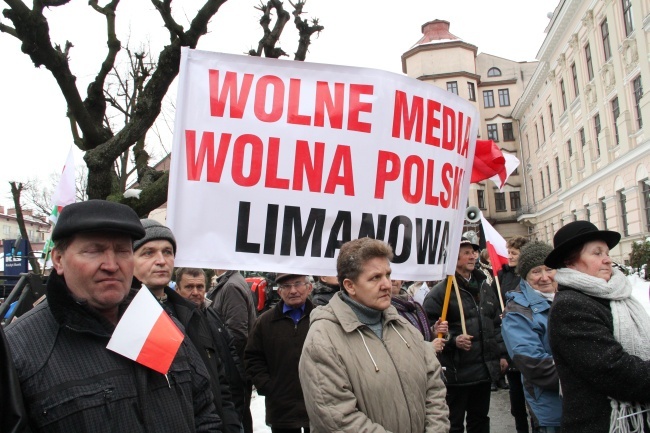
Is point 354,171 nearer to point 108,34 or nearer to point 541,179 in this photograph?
point 108,34

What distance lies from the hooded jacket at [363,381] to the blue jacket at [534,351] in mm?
873

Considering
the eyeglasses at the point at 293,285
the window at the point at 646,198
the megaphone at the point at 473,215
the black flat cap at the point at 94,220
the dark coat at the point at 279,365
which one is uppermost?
the window at the point at 646,198

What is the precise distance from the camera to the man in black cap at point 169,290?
277cm

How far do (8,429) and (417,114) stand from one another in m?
2.75

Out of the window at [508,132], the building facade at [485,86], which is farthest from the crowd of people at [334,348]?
the window at [508,132]

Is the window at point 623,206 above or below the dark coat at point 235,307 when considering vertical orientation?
above

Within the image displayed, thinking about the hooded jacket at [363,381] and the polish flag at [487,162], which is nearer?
the hooded jacket at [363,381]

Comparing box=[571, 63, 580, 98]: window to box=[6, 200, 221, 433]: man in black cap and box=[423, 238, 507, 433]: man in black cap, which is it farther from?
box=[6, 200, 221, 433]: man in black cap

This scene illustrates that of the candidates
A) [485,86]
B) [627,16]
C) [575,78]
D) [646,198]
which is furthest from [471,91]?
[646,198]

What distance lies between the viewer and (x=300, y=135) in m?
3.23

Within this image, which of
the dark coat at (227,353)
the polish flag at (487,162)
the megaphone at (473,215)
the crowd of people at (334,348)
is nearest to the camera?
the crowd of people at (334,348)

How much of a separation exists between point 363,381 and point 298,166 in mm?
1268

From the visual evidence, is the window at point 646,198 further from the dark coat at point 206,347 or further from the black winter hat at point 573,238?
the dark coat at point 206,347

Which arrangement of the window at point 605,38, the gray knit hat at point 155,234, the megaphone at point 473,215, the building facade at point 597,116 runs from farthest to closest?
the window at point 605,38
the building facade at point 597,116
the megaphone at point 473,215
the gray knit hat at point 155,234
